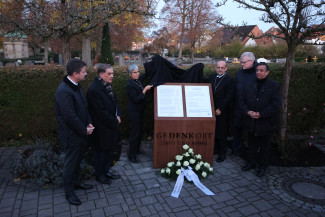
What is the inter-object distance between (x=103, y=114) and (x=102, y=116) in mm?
42

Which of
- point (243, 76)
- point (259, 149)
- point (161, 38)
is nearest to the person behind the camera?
point (259, 149)

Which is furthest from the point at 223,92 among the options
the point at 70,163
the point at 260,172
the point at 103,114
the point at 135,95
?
the point at 70,163

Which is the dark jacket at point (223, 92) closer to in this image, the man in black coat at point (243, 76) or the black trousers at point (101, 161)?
the man in black coat at point (243, 76)

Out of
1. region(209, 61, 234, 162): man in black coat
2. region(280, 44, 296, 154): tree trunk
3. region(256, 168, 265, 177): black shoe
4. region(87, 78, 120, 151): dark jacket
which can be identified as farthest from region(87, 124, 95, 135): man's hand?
region(280, 44, 296, 154): tree trunk

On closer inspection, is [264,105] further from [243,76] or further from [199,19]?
[199,19]

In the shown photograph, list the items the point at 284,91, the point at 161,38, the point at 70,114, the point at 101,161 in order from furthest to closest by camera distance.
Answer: the point at 161,38
the point at 284,91
the point at 101,161
the point at 70,114

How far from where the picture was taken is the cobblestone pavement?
352 centimetres

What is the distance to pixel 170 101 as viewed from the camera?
478 cm

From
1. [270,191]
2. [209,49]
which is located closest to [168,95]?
[270,191]

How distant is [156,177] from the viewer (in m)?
4.51

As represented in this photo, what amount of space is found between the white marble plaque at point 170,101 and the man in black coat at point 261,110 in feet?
4.02

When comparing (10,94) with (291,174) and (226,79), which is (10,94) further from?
(291,174)

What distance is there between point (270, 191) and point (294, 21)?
355 centimetres

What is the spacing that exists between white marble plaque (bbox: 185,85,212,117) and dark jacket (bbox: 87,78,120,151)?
4.94 ft
